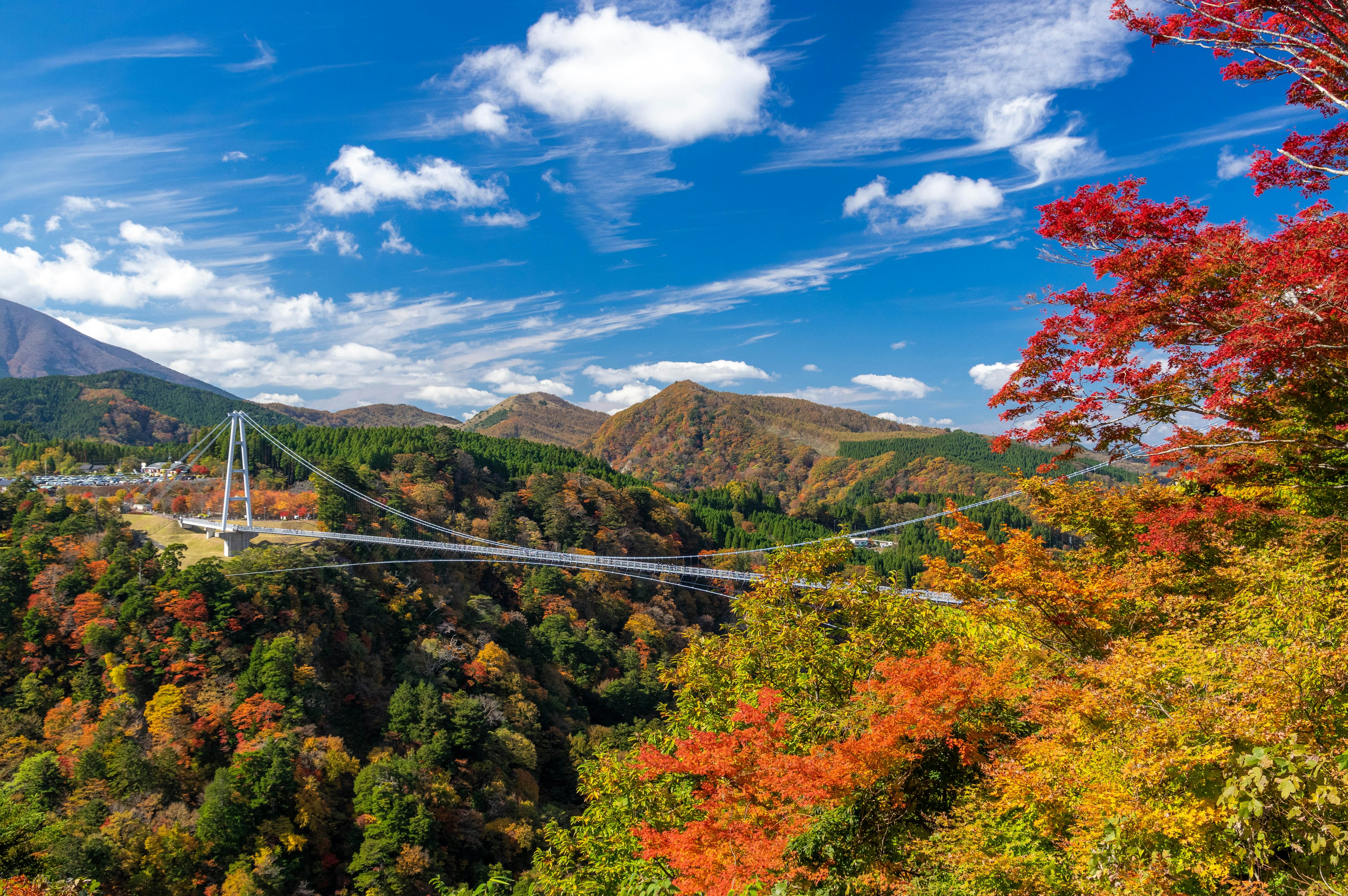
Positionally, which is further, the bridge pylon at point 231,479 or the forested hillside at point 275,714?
the bridge pylon at point 231,479

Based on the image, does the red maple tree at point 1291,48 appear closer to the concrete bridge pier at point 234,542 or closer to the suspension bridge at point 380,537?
the suspension bridge at point 380,537

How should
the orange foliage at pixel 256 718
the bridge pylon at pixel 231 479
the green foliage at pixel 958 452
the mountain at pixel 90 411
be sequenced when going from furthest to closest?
the green foliage at pixel 958 452 → the mountain at pixel 90 411 → the bridge pylon at pixel 231 479 → the orange foliage at pixel 256 718

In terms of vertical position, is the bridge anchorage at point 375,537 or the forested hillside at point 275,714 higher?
the bridge anchorage at point 375,537

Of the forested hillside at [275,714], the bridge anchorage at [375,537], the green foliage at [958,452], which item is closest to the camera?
the forested hillside at [275,714]

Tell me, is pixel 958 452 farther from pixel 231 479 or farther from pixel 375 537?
pixel 231 479

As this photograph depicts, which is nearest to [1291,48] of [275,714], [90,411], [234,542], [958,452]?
[275,714]

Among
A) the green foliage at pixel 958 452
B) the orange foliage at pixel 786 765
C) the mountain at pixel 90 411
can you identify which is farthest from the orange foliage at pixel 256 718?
the green foliage at pixel 958 452

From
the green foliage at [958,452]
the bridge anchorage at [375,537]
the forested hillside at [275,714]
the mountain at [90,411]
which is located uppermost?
the mountain at [90,411]

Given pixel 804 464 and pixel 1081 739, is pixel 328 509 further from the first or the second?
pixel 804 464
